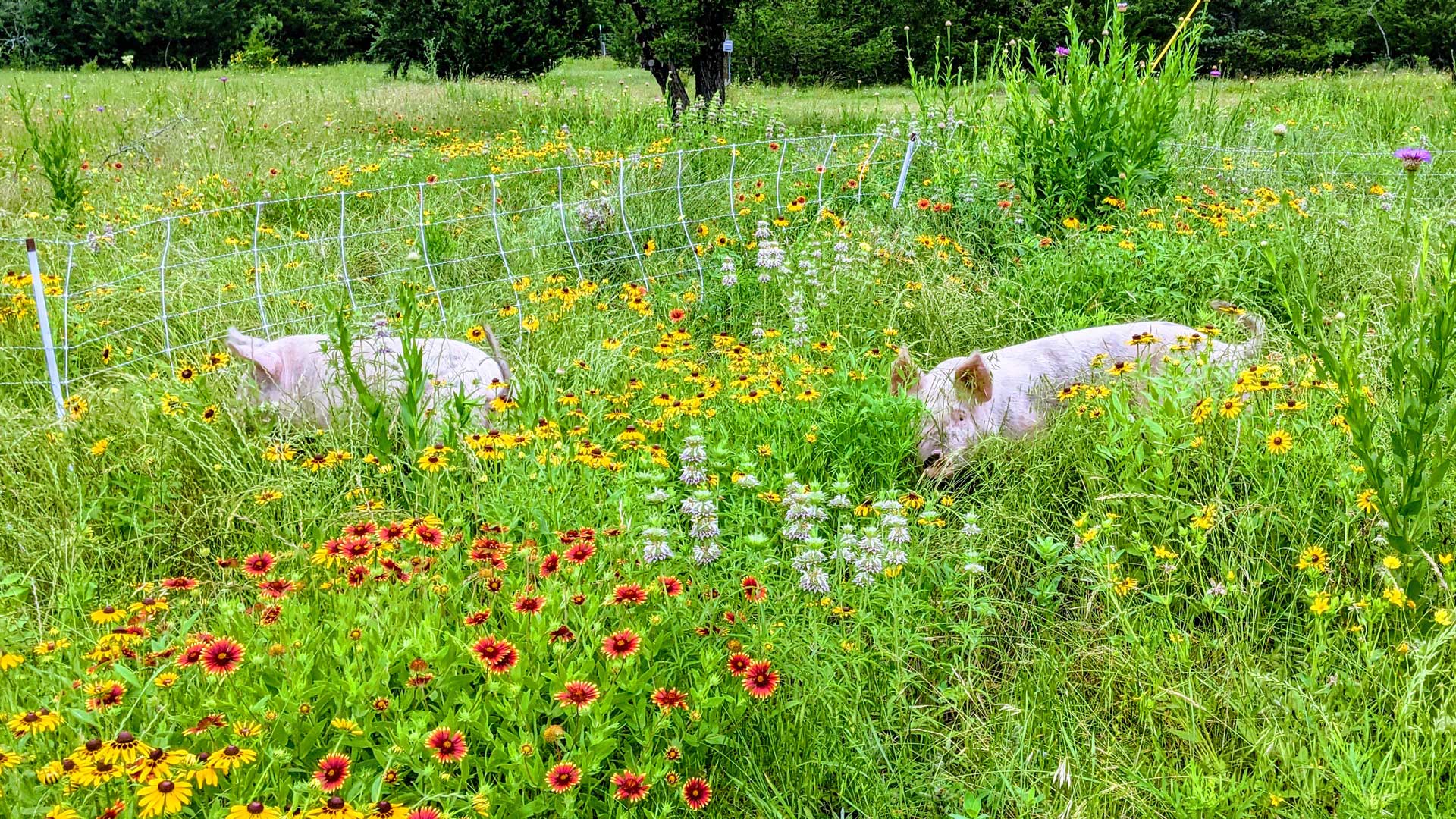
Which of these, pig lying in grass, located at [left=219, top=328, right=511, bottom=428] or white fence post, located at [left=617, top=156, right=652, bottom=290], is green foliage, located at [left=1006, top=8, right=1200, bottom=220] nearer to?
white fence post, located at [left=617, top=156, right=652, bottom=290]

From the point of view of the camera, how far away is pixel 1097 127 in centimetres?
516

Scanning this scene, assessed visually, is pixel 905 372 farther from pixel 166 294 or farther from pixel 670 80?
pixel 670 80

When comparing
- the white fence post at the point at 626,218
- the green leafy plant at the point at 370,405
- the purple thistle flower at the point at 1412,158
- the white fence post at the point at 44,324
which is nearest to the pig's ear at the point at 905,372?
the purple thistle flower at the point at 1412,158

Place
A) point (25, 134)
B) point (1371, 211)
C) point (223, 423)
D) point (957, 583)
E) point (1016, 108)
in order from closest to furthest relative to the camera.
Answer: point (957, 583) < point (223, 423) < point (1371, 211) < point (1016, 108) < point (25, 134)

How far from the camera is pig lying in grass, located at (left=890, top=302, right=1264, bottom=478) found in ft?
10.8

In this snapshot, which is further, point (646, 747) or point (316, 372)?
point (316, 372)

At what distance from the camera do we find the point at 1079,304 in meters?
4.47

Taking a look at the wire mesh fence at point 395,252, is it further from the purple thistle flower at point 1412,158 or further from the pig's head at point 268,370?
the purple thistle flower at point 1412,158

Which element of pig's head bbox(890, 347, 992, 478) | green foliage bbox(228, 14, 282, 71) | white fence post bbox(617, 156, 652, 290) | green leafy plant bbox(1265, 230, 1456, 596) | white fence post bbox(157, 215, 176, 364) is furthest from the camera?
green foliage bbox(228, 14, 282, 71)

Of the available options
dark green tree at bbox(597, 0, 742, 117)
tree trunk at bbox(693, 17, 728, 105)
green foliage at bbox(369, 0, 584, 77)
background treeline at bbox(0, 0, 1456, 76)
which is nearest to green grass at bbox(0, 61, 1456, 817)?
dark green tree at bbox(597, 0, 742, 117)

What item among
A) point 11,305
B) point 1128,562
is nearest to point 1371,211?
point 1128,562

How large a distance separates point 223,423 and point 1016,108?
165 inches

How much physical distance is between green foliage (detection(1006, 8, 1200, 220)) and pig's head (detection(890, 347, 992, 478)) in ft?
6.97

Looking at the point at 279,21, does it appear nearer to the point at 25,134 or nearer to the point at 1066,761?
the point at 25,134
